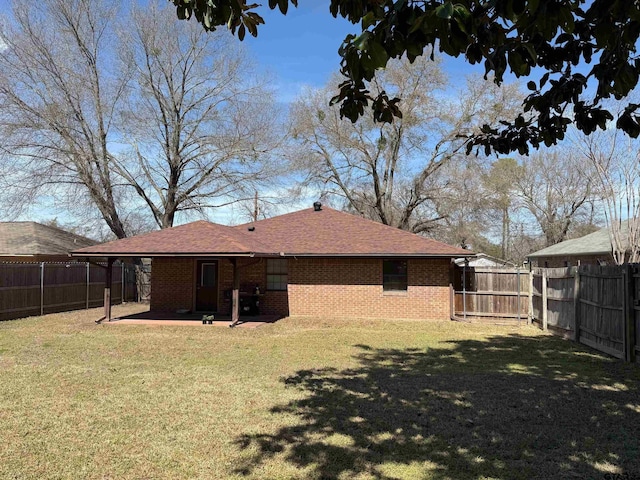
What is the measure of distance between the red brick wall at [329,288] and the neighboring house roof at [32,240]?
602cm

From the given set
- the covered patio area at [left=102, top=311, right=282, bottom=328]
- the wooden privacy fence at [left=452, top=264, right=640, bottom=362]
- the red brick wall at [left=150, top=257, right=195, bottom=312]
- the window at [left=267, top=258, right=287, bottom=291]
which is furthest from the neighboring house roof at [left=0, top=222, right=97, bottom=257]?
the wooden privacy fence at [left=452, top=264, right=640, bottom=362]

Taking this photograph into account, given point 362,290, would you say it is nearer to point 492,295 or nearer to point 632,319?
point 492,295

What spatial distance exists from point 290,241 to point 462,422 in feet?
43.0

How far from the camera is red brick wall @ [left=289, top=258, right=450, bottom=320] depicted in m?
16.7

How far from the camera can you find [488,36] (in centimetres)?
344

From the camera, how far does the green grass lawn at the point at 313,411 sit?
14.5 ft

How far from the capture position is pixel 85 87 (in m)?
23.2

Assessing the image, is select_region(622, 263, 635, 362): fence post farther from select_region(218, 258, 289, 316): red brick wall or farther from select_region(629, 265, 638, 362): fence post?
select_region(218, 258, 289, 316): red brick wall

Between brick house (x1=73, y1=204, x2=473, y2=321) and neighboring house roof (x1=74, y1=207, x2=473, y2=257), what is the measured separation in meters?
0.04

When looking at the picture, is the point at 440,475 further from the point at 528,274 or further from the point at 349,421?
the point at 528,274

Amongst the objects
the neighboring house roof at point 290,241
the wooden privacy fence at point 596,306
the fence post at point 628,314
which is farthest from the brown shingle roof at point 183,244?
the fence post at point 628,314

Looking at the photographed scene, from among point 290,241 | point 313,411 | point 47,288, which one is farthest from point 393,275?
point 47,288

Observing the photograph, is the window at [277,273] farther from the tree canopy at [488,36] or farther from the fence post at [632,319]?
the tree canopy at [488,36]

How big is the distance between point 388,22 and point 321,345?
920cm
